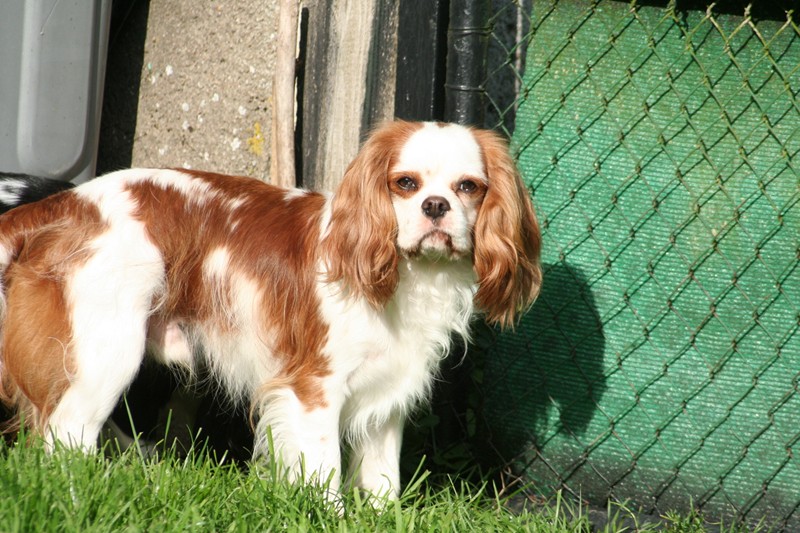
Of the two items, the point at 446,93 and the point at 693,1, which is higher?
the point at 693,1

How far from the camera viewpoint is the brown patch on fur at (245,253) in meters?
3.33

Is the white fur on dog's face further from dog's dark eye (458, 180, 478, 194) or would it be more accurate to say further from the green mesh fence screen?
the green mesh fence screen

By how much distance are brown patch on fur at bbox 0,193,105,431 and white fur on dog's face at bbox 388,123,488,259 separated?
1.03 meters

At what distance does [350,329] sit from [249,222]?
55 centimetres

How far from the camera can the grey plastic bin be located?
421 cm

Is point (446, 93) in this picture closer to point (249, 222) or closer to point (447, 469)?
point (249, 222)

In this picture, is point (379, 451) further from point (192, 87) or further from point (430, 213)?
point (192, 87)

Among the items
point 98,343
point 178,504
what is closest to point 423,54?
point 98,343

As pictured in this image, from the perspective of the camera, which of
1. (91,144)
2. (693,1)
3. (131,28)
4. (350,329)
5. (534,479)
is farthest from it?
(131,28)

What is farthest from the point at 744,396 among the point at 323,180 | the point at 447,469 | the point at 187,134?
the point at 187,134

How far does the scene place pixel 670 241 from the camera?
11.7 ft

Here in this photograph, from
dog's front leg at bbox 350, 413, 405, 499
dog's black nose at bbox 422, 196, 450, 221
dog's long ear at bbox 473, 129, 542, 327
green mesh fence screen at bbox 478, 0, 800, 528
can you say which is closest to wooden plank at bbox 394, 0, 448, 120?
green mesh fence screen at bbox 478, 0, 800, 528

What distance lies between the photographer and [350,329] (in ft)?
10.6

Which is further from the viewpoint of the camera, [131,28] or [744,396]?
[131,28]
